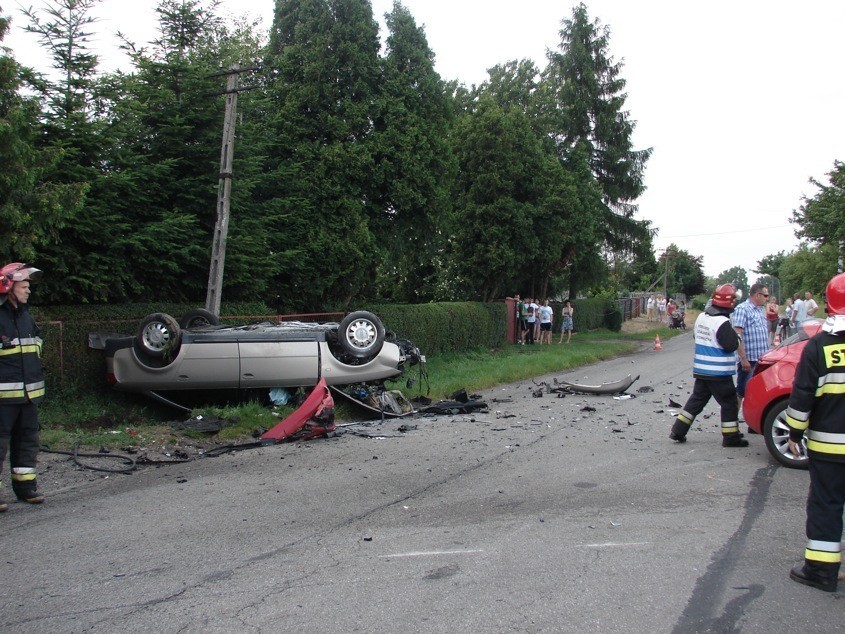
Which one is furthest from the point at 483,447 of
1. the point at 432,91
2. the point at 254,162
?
the point at 432,91

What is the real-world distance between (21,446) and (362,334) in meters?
5.38

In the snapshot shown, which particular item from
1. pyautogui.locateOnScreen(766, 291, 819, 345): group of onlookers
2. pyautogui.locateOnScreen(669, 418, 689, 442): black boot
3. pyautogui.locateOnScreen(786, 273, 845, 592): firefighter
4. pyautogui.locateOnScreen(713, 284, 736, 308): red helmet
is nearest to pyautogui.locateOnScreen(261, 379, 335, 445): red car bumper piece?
pyautogui.locateOnScreen(669, 418, 689, 442): black boot

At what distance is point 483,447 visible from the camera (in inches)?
338

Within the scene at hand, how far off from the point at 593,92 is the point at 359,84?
813 inches

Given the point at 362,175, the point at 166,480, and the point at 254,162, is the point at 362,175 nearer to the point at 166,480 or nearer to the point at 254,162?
the point at 254,162

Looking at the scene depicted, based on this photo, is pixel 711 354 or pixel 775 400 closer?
pixel 775 400

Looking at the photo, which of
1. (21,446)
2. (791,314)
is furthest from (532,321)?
(21,446)

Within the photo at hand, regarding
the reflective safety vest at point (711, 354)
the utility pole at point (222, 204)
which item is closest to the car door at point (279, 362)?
the utility pole at point (222, 204)

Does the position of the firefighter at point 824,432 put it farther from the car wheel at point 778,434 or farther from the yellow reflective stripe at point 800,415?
the car wheel at point 778,434

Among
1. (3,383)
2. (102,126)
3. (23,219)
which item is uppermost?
(102,126)

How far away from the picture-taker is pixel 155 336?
1047 cm

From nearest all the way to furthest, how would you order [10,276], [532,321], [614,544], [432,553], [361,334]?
[432,553] < [614,544] < [10,276] < [361,334] < [532,321]

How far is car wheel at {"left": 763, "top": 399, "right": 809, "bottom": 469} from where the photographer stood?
24.1 feet

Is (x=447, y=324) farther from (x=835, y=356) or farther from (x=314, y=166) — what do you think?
(x=835, y=356)
